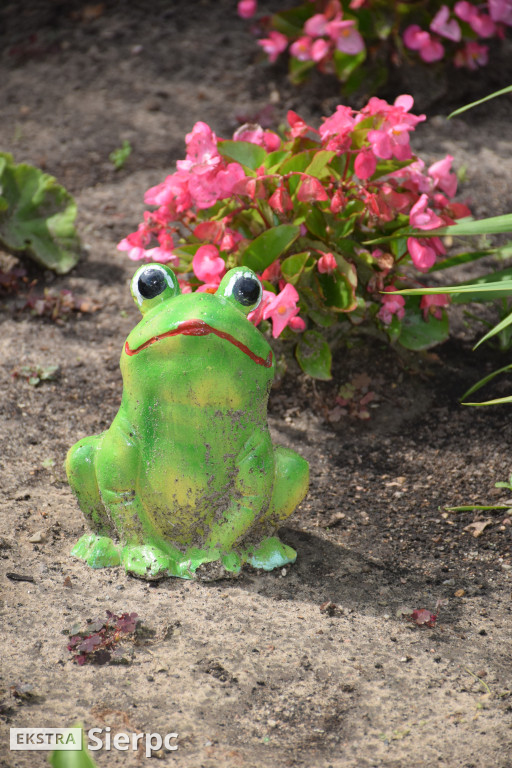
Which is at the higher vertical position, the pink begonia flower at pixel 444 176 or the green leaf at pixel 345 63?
the pink begonia flower at pixel 444 176

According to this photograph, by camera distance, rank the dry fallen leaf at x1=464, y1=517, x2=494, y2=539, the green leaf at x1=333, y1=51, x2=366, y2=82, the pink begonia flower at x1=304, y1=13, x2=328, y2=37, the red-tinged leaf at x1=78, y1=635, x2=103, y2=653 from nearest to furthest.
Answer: the red-tinged leaf at x1=78, y1=635, x2=103, y2=653
the dry fallen leaf at x1=464, y1=517, x2=494, y2=539
the pink begonia flower at x1=304, y1=13, x2=328, y2=37
the green leaf at x1=333, y1=51, x2=366, y2=82

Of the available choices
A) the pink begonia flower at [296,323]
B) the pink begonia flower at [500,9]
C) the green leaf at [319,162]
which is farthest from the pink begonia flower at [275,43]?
the pink begonia flower at [296,323]

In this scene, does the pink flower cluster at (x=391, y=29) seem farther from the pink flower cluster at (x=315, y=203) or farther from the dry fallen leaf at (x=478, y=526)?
the dry fallen leaf at (x=478, y=526)

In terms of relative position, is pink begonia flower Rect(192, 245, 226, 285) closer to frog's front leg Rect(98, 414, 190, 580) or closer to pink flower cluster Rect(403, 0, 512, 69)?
frog's front leg Rect(98, 414, 190, 580)

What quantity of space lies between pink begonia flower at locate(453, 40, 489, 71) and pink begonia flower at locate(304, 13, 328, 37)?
0.79m

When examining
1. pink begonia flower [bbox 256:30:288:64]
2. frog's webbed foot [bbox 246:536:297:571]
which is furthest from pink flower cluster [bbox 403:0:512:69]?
frog's webbed foot [bbox 246:536:297:571]

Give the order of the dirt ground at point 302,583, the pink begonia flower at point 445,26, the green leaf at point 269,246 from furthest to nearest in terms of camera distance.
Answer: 1. the pink begonia flower at point 445,26
2. the green leaf at point 269,246
3. the dirt ground at point 302,583

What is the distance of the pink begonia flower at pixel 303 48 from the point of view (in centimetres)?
459

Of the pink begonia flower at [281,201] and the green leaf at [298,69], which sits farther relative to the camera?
the green leaf at [298,69]

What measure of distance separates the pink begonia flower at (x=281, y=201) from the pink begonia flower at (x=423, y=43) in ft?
7.24

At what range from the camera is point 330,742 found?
1909mm

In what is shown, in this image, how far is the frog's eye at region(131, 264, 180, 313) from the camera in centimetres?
226

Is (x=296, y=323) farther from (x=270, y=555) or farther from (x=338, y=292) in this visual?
(x=270, y=555)

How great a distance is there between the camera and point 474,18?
4.52 metres
